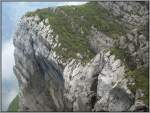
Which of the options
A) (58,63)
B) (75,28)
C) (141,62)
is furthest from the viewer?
(75,28)

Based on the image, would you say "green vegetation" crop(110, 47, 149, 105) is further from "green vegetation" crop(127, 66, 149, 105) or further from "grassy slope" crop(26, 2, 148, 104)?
"grassy slope" crop(26, 2, 148, 104)

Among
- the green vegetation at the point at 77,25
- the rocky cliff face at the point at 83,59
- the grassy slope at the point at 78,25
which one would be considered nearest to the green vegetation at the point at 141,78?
the rocky cliff face at the point at 83,59

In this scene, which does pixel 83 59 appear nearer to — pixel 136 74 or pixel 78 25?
pixel 78 25

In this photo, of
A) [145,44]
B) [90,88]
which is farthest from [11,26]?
[145,44]

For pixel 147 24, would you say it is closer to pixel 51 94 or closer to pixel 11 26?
pixel 51 94

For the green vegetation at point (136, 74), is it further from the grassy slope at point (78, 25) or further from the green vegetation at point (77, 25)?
the green vegetation at point (77, 25)

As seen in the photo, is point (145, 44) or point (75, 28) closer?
point (145, 44)

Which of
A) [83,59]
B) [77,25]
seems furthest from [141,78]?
[77,25]

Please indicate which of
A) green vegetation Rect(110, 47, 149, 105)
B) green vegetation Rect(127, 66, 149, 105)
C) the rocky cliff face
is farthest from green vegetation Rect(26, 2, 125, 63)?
green vegetation Rect(127, 66, 149, 105)

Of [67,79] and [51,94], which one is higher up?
[67,79]
